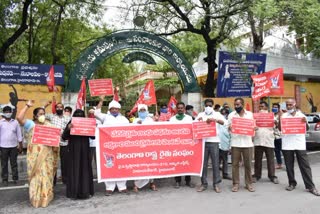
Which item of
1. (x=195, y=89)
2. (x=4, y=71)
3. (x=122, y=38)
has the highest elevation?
(x=122, y=38)

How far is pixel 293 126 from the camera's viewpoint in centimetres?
683

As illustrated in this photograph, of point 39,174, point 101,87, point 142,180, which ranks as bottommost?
point 142,180

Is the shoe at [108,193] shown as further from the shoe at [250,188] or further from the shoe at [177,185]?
the shoe at [250,188]

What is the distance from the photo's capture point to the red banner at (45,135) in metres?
6.19

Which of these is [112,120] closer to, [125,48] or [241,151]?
[241,151]

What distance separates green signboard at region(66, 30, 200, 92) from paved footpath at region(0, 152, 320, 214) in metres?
4.84

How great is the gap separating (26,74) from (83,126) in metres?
7.14

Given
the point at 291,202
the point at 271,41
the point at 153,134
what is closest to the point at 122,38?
the point at 153,134

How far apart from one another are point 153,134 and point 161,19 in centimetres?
803

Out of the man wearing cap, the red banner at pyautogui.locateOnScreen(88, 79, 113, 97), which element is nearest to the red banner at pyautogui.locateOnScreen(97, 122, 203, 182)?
the man wearing cap

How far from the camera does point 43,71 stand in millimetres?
12961

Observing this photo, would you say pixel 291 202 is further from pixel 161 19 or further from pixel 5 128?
pixel 161 19

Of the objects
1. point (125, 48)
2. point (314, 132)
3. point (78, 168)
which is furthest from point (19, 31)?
point (314, 132)

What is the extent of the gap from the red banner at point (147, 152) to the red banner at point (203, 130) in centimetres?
16
